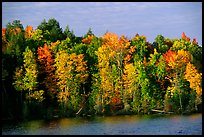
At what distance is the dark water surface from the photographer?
1452 inches

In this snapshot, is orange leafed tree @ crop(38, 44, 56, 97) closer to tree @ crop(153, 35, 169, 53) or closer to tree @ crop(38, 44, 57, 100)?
tree @ crop(38, 44, 57, 100)

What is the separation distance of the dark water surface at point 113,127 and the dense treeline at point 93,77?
6895 mm

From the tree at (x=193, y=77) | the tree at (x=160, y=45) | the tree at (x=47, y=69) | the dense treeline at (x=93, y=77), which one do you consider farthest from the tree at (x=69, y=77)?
the tree at (x=160, y=45)

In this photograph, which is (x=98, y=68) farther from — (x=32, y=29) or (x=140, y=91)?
(x=32, y=29)

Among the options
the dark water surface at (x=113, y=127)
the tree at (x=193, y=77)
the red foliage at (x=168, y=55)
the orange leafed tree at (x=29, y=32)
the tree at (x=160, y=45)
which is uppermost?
the orange leafed tree at (x=29, y=32)

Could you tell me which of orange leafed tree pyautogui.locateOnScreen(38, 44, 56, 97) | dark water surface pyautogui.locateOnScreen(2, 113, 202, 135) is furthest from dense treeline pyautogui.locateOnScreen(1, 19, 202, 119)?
dark water surface pyautogui.locateOnScreen(2, 113, 202, 135)

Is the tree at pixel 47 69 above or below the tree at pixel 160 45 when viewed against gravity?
below

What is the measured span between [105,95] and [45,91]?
266 inches

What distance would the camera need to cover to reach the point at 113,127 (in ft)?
133

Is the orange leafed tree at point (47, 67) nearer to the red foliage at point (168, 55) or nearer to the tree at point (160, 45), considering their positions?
the red foliage at point (168, 55)

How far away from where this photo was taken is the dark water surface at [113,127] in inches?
1452

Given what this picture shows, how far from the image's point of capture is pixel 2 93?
5038 centimetres

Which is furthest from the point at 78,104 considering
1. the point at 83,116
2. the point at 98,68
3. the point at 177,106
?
the point at 177,106

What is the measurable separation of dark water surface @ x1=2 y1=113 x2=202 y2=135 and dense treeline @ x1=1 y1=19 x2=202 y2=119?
22.6ft
